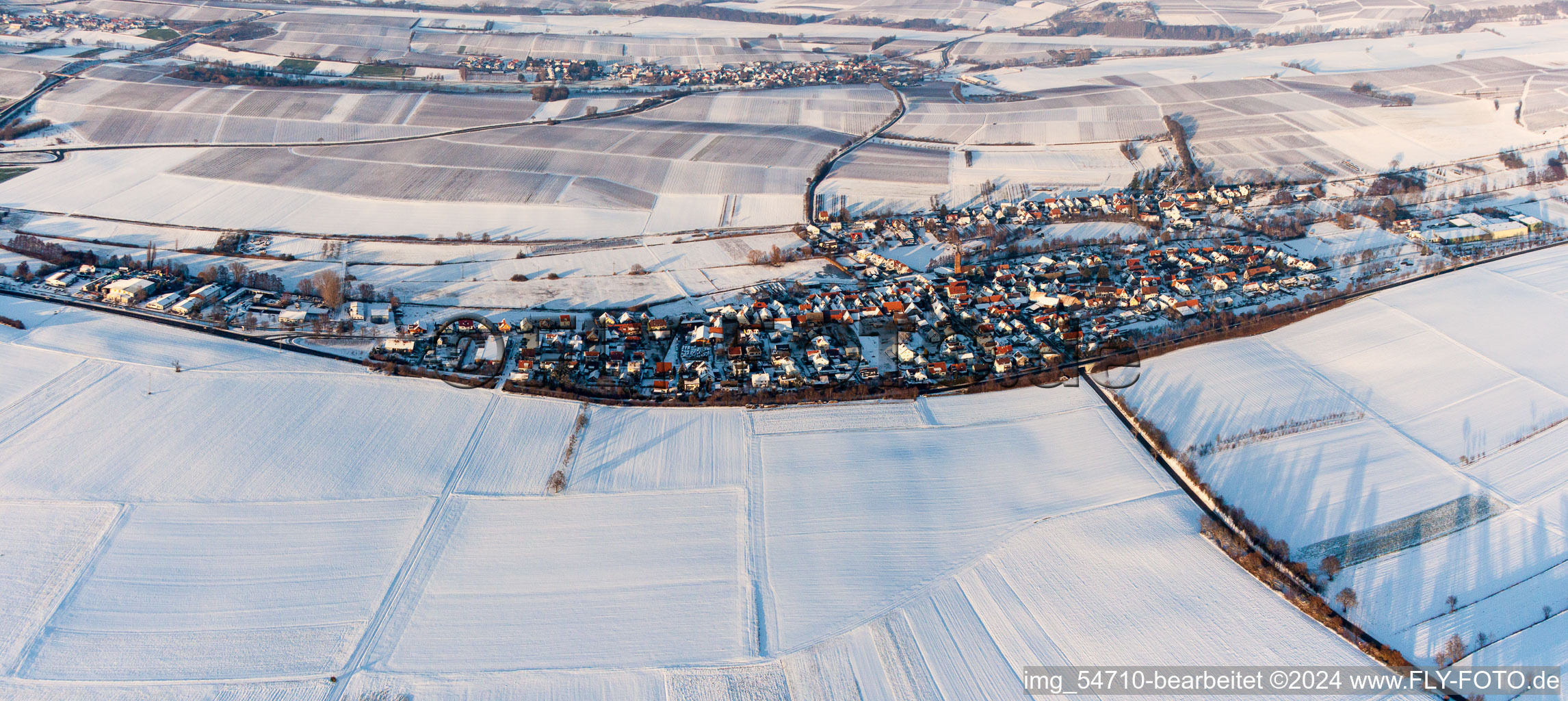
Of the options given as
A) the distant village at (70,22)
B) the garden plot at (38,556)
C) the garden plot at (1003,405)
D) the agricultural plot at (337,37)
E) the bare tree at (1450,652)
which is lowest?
the bare tree at (1450,652)

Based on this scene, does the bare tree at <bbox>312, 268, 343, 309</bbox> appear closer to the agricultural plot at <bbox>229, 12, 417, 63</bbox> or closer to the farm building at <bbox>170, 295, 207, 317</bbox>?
the farm building at <bbox>170, 295, 207, 317</bbox>

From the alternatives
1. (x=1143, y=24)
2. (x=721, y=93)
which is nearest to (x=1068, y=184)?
(x=721, y=93)

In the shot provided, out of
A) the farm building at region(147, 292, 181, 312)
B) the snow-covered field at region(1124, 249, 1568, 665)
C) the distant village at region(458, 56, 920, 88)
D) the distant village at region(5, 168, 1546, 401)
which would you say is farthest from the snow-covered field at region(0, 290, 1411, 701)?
the distant village at region(458, 56, 920, 88)

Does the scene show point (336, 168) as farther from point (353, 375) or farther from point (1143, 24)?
point (1143, 24)

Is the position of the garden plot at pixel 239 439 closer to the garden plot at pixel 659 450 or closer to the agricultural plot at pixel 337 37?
the garden plot at pixel 659 450

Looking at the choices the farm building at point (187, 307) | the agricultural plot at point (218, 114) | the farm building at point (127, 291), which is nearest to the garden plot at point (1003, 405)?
the farm building at point (187, 307)

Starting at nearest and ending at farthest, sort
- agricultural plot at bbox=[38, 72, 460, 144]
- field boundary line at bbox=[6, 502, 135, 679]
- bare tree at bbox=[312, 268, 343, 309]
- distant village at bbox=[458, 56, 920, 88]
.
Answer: field boundary line at bbox=[6, 502, 135, 679], bare tree at bbox=[312, 268, 343, 309], agricultural plot at bbox=[38, 72, 460, 144], distant village at bbox=[458, 56, 920, 88]
